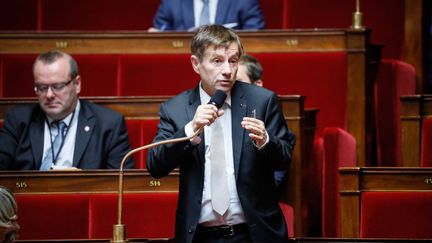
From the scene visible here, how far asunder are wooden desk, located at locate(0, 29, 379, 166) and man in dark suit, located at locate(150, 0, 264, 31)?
0.43 ft

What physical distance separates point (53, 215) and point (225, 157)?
419 millimetres

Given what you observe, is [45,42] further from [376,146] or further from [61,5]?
[376,146]

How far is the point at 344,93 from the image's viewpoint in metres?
1.92

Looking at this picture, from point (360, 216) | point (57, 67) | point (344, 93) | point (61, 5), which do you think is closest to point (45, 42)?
point (57, 67)

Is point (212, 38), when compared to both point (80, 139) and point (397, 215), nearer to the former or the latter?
point (397, 215)

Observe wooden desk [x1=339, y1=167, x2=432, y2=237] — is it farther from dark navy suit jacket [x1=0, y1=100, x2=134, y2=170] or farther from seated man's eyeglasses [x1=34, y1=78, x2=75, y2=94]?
seated man's eyeglasses [x1=34, y1=78, x2=75, y2=94]

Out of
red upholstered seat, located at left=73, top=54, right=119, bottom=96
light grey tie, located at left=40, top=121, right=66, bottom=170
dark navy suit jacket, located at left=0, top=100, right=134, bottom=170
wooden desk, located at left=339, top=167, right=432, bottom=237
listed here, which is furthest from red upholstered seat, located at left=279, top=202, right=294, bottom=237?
red upholstered seat, located at left=73, top=54, right=119, bottom=96

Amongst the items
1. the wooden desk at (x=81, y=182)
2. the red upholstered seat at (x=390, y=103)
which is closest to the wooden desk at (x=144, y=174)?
the wooden desk at (x=81, y=182)

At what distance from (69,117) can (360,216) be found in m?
0.59

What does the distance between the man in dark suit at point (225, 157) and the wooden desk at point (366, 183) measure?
0.74ft

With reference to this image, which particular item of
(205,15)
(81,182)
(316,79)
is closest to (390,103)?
(316,79)

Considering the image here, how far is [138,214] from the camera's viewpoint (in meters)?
1.51

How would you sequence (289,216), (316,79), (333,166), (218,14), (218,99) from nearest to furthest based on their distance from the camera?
(218,99) → (289,216) → (333,166) → (316,79) → (218,14)

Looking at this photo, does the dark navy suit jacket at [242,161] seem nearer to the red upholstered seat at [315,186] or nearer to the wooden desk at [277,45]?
the red upholstered seat at [315,186]
